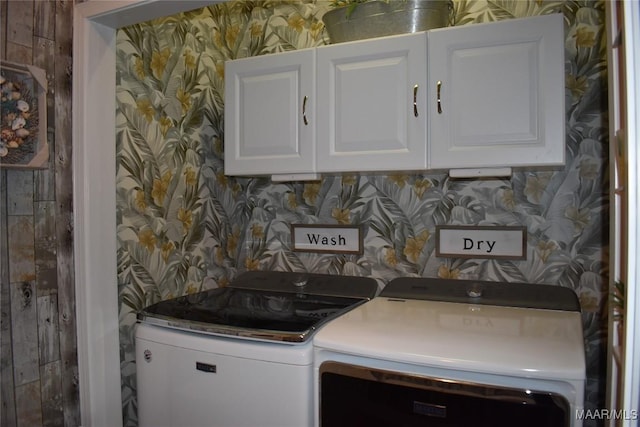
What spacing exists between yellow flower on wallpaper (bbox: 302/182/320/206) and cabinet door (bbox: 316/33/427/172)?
1.21 ft

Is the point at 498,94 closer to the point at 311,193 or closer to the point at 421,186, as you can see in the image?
the point at 421,186

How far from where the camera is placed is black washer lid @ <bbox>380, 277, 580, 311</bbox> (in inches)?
65.7

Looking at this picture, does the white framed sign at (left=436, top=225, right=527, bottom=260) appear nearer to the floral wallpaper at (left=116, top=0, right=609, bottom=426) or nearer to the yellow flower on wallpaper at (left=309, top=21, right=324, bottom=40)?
the floral wallpaper at (left=116, top=0, right=609, bottom=426)

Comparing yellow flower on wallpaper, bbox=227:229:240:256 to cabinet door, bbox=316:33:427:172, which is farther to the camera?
yellow flower on wallpaper, bbox=227:229:240:256

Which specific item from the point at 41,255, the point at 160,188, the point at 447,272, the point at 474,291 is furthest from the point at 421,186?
the point at 41,255

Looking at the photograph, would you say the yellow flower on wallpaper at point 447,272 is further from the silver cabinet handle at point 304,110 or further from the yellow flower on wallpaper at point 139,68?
the yellow flower on wallpaper at point 139,68

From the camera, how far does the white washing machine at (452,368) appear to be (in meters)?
1.12

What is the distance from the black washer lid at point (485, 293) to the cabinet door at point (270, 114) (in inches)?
25.0

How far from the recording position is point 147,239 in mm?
1892

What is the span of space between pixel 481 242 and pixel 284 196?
0.94 metres

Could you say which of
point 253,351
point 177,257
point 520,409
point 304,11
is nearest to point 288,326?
point 253,351

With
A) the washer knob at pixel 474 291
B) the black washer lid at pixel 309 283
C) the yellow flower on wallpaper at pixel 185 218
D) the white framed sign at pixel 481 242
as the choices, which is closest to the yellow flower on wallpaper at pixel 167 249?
the yellow flower on wallpaper at pixel 185 218

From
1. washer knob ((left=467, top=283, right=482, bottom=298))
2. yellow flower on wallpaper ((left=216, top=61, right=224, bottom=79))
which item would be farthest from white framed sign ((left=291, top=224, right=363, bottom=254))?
yellow flower on wallpaper ((left=216, top=61, right=224, bottom=79))

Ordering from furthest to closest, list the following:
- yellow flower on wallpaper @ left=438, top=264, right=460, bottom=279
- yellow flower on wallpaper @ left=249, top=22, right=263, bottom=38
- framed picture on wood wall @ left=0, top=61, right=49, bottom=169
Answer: yellow flower on wallpaper @ left=249, top=22, right=263, bottom=38 < yellow flower on wallpaper @ left=438, top=264, right=460, bottom=279 < framed picture on wood wall @ left=0, top=61, right=49, bottom=169
